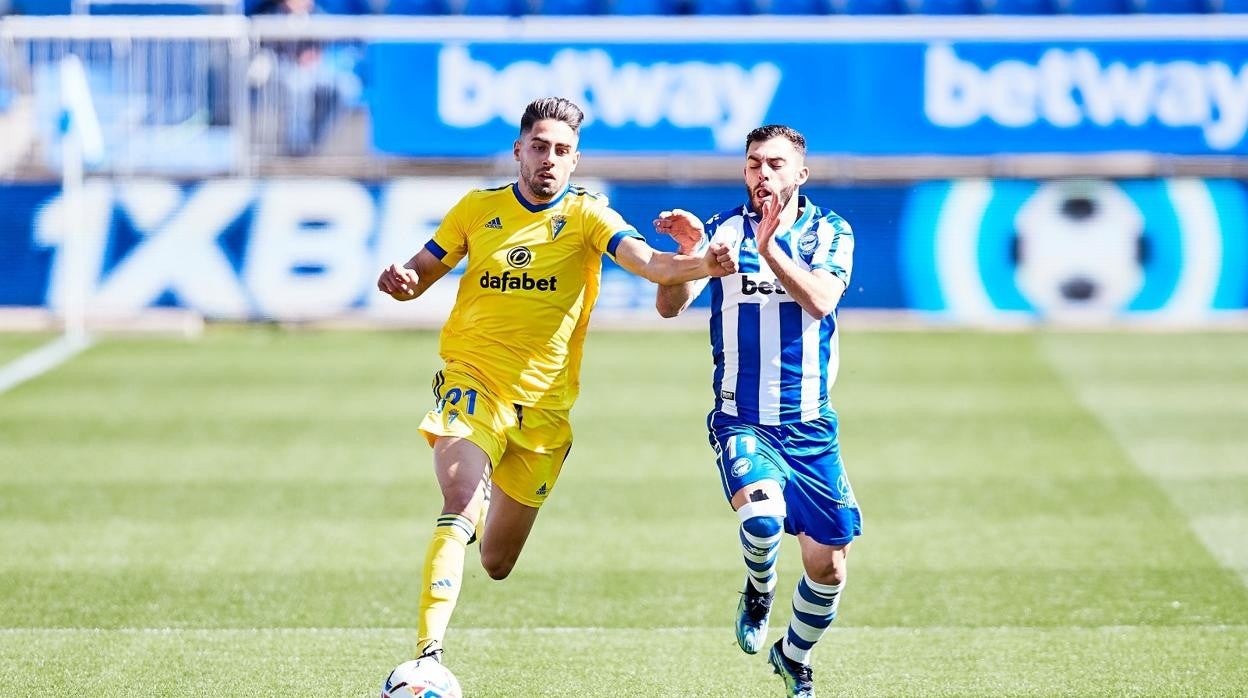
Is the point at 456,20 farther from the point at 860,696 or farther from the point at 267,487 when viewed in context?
the point at 860,696

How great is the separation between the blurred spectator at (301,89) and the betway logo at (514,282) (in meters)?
11.5

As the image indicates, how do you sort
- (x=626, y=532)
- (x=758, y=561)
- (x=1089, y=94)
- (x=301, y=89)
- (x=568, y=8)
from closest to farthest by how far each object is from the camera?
(x=758, y=561), (x=626, y=532), (x=1089, y=94), (x=301, y=89), (x=568, y=8)

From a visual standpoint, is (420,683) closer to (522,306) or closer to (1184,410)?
(522,306)

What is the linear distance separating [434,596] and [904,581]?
11.5ft

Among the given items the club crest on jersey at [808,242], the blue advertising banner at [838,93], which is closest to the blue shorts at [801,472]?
the club crest on jersey at [808,242]

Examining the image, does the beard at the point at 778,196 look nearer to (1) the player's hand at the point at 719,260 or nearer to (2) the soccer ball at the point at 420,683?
(1) the player's hand at the point at 719,260

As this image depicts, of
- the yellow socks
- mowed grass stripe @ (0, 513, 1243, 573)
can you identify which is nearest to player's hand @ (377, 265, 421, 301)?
the yellow socks

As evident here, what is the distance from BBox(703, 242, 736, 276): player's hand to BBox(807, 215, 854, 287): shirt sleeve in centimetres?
53

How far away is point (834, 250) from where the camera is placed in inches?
259

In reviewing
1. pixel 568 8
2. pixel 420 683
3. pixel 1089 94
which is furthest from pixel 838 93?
pixel 420 683

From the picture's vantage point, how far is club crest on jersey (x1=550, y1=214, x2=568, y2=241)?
6.96 metres

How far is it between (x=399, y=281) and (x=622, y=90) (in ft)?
38.1

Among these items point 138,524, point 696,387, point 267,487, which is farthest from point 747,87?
point 138,524

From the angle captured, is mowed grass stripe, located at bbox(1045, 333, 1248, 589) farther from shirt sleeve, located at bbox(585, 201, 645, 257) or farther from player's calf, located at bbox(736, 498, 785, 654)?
shirt sleeve, located at bbox(585, 201, 645, 257)
